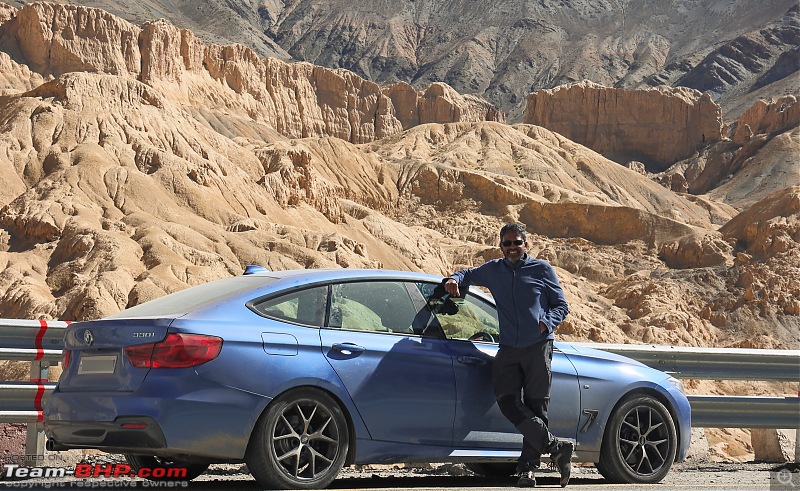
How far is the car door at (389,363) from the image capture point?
6.19 meters

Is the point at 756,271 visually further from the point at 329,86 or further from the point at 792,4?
the point at 792,4

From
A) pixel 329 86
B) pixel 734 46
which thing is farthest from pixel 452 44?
pixel 329 86

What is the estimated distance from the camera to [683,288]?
48.7 meters

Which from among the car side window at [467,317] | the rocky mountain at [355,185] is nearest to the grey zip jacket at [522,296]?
the car side window at [467,317]

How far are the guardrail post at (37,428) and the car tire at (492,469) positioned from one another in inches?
115

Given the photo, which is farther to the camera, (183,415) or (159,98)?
(159,98)

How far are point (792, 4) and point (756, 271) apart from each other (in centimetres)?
13050

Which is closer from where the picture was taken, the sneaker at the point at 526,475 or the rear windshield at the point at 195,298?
the rear windshield at the point at 195,298

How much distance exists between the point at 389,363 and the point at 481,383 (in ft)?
2.31

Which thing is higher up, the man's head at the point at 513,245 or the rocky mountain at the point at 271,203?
the man's head at the point at 513,245

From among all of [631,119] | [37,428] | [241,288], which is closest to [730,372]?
[241,288]

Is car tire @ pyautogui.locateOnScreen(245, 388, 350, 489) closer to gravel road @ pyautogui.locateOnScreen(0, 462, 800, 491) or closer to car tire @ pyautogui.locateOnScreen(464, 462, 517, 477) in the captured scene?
gravel road @ pyautogui.locateOnScreen(0, 462, 800, 491)

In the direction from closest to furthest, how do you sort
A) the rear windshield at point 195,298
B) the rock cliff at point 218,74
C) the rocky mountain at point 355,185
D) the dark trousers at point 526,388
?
the rear windshield at point 195,298, the dark trousers at point 526,388, the rocky mountain at point 355,185, the rock cliff at point 218,74

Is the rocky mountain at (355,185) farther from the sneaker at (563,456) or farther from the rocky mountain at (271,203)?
the sneaker at (563,456)
